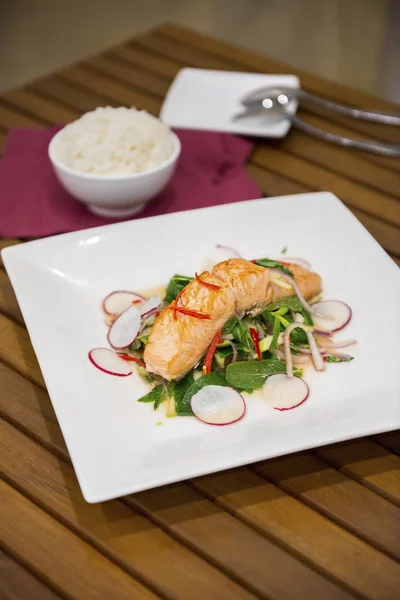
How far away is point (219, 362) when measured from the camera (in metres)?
1.46

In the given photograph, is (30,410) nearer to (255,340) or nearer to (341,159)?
(255,340)

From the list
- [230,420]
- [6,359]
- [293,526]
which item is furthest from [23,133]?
[293,526]

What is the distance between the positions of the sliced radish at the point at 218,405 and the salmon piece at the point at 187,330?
2.9 inches

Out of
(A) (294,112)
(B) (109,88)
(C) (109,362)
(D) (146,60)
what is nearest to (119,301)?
(C) (109,362)

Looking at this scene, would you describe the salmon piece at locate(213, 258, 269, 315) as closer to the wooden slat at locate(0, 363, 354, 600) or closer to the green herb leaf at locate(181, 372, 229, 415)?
the green herb leaf at locate(181, 372, 229, 415)

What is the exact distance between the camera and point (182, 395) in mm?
1385

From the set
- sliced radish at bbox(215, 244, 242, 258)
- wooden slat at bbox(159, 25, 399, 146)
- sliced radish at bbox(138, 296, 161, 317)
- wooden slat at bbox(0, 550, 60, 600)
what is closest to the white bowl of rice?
sliced radish at bbox(215, 244, 242, 258)

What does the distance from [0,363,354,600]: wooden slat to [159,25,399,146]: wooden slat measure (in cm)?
150

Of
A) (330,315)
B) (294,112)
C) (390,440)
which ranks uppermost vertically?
(294,112)

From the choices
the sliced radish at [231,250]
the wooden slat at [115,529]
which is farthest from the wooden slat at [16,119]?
the wooden slat at [115,529]

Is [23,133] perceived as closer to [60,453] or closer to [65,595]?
[60,453]

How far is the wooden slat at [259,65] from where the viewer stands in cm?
242

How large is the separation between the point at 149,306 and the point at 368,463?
0.53 meters

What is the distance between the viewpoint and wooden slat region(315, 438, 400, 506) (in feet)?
4.25
